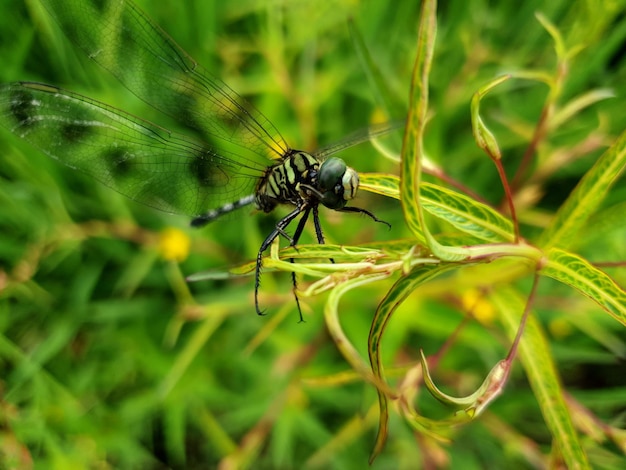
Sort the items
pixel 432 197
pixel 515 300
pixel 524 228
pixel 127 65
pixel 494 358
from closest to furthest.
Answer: pixel 432 197, pixel 515 300, pixel 127 65, pixel 494 358, pixel 524 228

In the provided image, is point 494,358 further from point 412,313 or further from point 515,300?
point 515,300

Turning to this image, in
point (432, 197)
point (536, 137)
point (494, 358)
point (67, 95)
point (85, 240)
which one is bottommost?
point (432, 197)

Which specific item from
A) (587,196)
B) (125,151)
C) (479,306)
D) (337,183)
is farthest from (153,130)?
(479,306)

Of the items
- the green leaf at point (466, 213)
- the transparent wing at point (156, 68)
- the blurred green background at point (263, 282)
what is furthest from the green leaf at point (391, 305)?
the blurred green background at point (263, 282)

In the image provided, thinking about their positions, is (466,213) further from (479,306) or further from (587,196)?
(479,306)

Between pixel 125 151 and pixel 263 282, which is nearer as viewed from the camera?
pixel 125 151

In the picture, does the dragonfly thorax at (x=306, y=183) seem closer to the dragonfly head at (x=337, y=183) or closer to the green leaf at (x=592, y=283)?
the dragonfly head at (x=337, y=183)

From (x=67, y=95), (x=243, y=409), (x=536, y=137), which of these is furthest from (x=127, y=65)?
(x=243, y=409)
